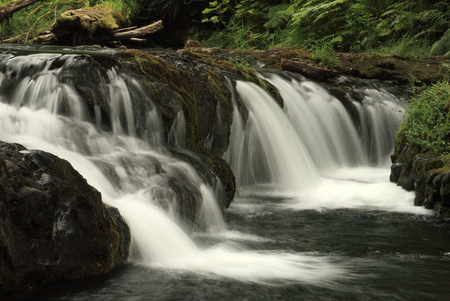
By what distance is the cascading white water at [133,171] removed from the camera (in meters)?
3.72

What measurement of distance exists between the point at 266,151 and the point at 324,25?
26.4 feet

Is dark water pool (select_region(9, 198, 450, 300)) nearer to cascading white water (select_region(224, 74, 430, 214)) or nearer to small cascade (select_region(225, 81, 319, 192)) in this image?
cascading white water (select_region(224, 74, 430, 214))

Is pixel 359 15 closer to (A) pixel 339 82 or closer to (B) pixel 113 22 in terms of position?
(A) pixel 339 82

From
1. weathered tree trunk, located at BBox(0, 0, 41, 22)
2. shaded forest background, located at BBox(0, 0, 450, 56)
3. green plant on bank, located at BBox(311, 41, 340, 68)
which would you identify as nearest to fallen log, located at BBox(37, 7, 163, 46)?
shaded forest background, located at BBox(0, 0, 450, 56)

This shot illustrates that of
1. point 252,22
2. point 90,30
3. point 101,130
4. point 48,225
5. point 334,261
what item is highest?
point 252,22

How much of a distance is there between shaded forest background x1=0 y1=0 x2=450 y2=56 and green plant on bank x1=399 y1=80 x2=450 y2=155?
4.53m

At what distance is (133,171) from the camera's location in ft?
15.9

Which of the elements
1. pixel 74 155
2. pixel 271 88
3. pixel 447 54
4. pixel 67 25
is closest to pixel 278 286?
pixel 74 155

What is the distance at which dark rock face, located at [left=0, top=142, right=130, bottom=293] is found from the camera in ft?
9.70

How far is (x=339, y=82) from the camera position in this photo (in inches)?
400

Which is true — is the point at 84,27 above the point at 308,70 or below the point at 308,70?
above

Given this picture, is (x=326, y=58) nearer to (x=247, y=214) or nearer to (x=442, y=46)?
(x=442, y=46)

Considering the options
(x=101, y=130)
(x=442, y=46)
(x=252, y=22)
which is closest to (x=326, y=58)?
(x=442, y=46)

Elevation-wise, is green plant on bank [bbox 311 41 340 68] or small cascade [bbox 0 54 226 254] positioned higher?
green plant on bank [bbox 311 41 340 68]
